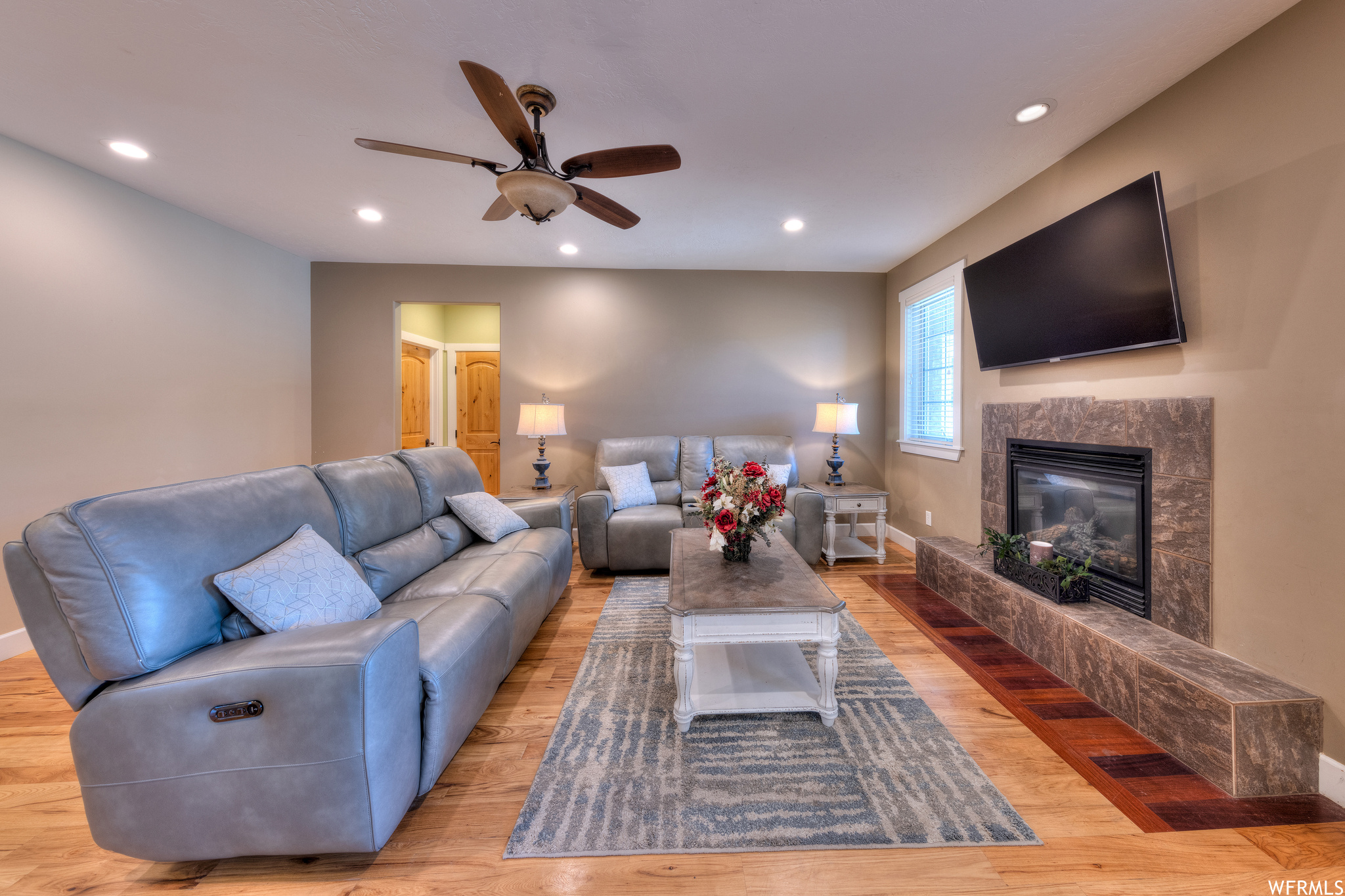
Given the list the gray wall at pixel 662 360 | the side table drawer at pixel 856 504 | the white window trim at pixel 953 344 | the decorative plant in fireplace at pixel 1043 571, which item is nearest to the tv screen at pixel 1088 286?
the white window trim at pixel 953 344

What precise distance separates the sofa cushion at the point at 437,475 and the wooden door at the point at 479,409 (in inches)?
110

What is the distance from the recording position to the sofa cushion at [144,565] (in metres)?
1.17

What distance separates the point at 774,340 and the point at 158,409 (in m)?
4.58

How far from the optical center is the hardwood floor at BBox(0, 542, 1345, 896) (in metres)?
1.23

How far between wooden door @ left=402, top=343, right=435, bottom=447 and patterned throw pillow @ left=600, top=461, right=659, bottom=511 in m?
2.53

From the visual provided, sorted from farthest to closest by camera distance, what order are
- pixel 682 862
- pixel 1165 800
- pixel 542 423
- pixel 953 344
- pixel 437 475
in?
pixel 542 423, pixel 953 344, pixel 437 475, pixel 1165 800, pixel 682 862

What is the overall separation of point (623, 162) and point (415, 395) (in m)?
4.48

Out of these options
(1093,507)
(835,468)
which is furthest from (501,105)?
(835,468)

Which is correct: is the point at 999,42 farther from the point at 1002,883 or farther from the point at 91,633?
the point at 91,633

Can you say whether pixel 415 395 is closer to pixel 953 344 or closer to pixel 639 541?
pixel 639 541

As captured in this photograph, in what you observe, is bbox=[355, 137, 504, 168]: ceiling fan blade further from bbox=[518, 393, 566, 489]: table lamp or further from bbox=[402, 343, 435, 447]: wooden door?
bbox=[402, 343, 435, 447]: wooden door

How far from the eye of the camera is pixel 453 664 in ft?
5.01

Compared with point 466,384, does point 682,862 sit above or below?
below

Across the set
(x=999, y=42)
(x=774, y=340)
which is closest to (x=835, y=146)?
(x=999, y=42)
